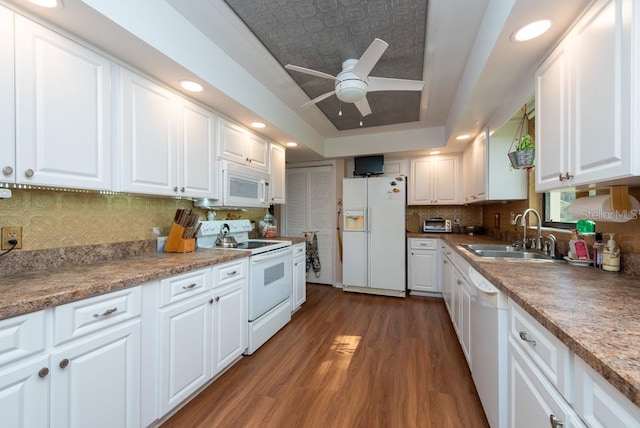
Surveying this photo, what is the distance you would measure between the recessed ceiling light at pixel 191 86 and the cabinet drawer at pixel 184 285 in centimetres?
130

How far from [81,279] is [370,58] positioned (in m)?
1.99

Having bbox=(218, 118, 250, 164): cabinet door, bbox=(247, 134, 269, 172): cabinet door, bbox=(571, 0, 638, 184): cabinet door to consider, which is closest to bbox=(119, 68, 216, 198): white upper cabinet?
bbox=(218, 118, 250, 164): cabinet door

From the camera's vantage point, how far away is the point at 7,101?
117 cm

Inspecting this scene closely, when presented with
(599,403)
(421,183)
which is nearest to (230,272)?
(599,403)

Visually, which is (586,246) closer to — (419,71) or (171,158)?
(419,71)

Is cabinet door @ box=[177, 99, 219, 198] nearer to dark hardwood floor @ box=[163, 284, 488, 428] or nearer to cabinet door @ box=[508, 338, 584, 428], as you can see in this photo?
dark hardwood floor @ box=[163, 284, 488, 428]

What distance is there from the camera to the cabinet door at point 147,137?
64.4 inches

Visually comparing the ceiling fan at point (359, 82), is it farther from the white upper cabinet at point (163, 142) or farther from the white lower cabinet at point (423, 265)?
the white lower cabinet at point (423, 265)

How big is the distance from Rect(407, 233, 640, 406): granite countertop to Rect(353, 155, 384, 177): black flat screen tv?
276cm

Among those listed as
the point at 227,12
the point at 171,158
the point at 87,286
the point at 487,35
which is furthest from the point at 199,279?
the point at 487,35

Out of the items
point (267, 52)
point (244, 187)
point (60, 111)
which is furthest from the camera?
point (244, 187)

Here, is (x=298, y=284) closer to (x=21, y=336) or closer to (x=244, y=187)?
(x=244, y=187)

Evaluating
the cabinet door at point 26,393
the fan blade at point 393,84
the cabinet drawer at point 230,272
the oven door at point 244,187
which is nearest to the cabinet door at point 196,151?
the oven door at point 244,187

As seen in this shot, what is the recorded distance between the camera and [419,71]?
2330mm
